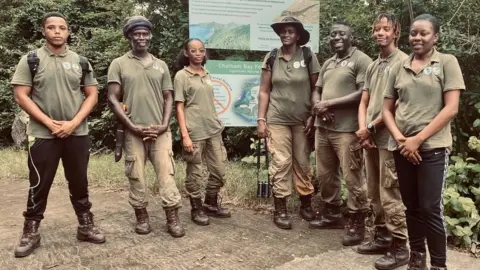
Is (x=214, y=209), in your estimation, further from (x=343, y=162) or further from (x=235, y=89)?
(x=343, y=162)

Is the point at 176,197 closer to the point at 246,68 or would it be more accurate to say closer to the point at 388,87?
the point at 246,68

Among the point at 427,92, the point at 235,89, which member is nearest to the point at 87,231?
the point at 235,89

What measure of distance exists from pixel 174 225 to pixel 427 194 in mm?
2353

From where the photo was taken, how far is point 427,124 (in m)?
3.04

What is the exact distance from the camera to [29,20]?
12.5m

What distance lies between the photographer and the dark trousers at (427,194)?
9.99ft

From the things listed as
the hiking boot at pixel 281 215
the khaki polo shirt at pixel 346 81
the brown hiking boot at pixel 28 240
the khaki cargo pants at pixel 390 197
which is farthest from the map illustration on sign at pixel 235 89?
the brown hiking boot at pixel 28 240

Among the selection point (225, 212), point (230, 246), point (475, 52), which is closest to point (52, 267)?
point (230, 246)

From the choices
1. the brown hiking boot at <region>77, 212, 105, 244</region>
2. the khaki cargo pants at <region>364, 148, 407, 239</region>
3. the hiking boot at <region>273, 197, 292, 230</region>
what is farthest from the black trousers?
the khaki cargo pants at <region>364, 148, 407, 239</region>

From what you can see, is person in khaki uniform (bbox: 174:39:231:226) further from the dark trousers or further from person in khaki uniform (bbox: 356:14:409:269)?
the dark trousers

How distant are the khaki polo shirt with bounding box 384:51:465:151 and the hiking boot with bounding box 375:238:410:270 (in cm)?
96

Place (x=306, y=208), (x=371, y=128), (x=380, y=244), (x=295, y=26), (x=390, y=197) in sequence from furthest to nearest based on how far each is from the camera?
(x=306, y=208) < (x=295, y=26) < (x=380, y=244) < (x=371, y=128) < (x=390, y=197)

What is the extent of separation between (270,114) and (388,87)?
1516 millimetres

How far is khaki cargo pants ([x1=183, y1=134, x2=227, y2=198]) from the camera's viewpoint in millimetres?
4535
